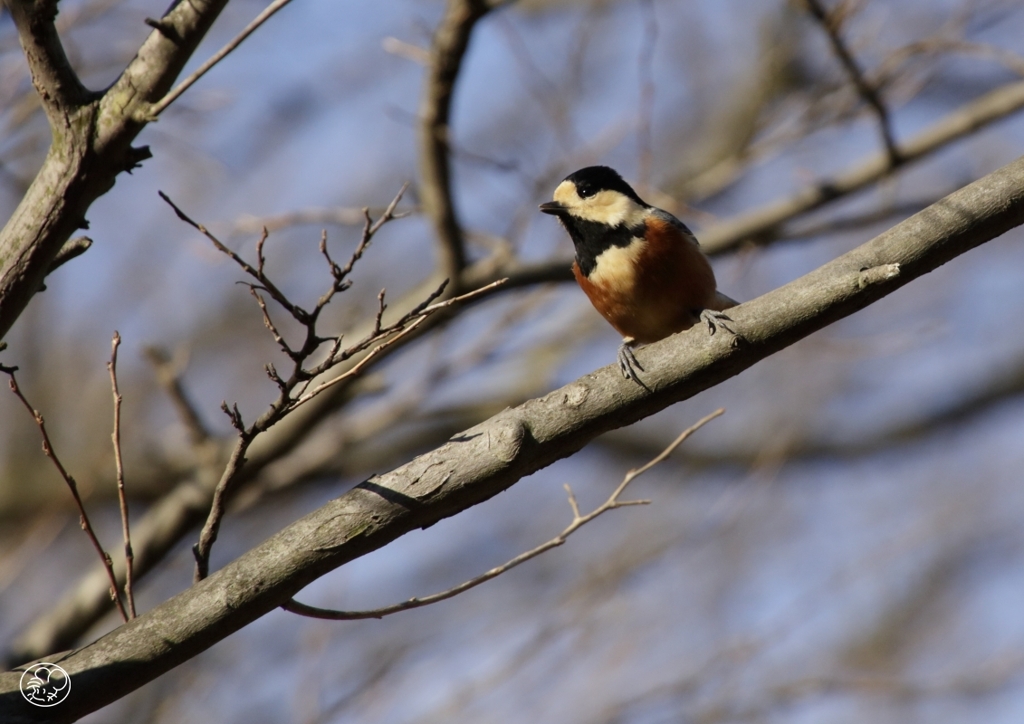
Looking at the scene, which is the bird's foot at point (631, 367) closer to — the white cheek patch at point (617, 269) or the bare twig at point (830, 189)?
the white cheek patch at point (617, 269)

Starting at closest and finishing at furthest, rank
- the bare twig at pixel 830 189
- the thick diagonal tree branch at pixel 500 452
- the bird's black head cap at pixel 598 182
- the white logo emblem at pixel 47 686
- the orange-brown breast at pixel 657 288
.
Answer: the white logo emblem at pixel 47 686 → the thick diagonal tree branch at pixel 500 452 → the orange-brown breast at pixel 657 288 → the bird's black head cap at pixel 598 182 → the bare twig at pixel 830 189

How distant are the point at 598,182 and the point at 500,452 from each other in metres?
2.70

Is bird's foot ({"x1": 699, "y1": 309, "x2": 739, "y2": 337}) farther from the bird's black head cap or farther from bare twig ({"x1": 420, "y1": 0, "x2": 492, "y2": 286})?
bare twig ({"x1": 420, "y1": 0, "x2": 492, "y2": 286})

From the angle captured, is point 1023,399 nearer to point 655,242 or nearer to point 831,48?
point 831,48

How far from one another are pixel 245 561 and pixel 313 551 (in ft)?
0.60

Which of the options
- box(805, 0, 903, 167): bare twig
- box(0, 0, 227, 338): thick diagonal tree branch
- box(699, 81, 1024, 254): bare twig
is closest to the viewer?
box(0, 0, 227, 338): thick diagonal tree branch

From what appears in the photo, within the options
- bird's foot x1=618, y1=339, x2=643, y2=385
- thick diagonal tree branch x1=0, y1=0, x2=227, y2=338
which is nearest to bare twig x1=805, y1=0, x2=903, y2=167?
bird's foot x1=618, y1=339, x2=643, y2=385

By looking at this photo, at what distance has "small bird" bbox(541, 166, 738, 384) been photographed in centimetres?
455

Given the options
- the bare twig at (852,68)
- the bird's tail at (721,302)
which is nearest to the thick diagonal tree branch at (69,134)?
the bird's tail at (721,302)

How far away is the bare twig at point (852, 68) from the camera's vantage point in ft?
17.0

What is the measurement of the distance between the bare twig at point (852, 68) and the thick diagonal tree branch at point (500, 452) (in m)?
2.63

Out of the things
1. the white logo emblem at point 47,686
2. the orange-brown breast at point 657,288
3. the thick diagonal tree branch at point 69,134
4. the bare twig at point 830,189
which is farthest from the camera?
the bare twig at point 830,189

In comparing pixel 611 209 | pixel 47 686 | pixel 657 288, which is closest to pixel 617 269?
pixel 657 288

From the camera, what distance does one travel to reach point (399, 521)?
8.84 ft
